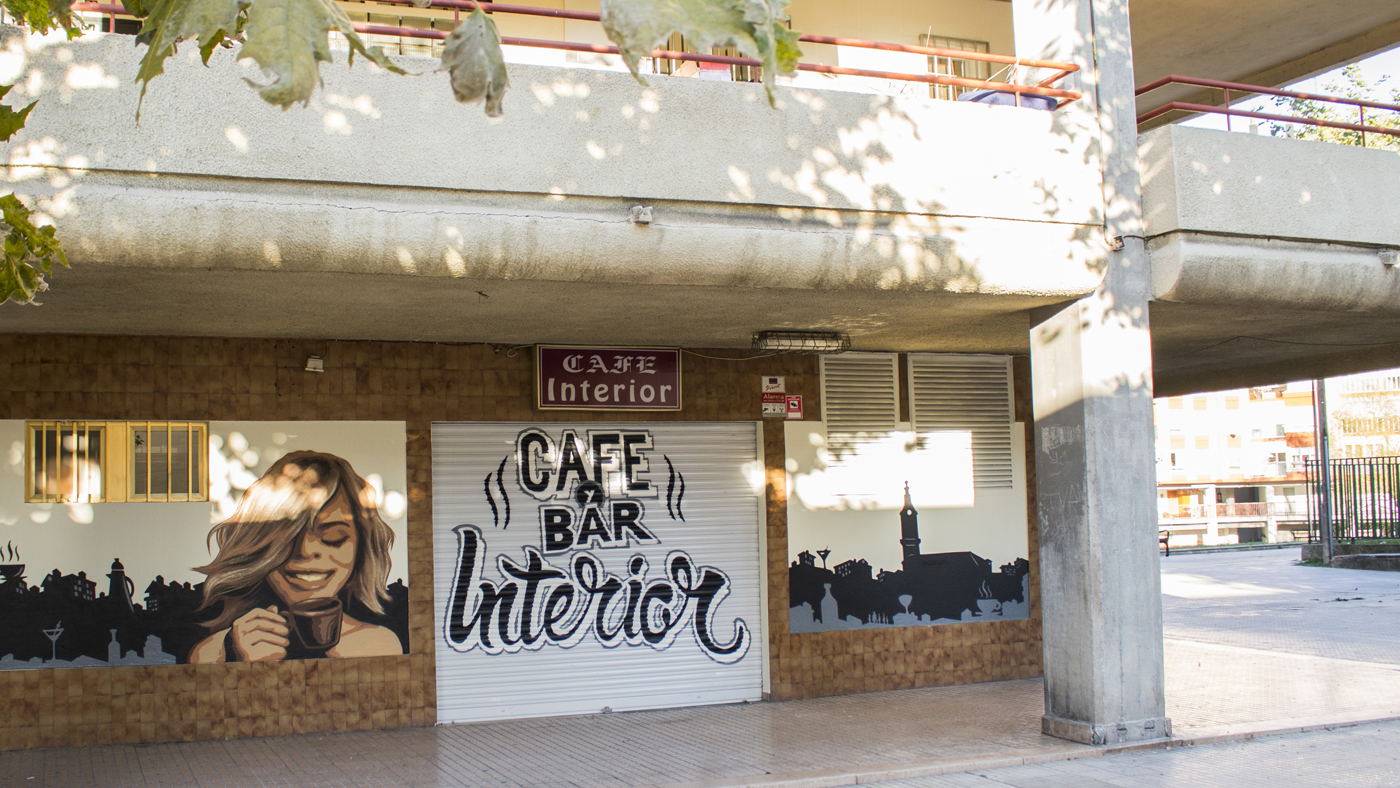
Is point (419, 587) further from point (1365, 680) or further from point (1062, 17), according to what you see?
point (1365, 680)

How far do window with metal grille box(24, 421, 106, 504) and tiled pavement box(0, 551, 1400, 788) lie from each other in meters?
1.91

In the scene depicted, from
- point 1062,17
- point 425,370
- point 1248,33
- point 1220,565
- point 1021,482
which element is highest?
point 1248,33

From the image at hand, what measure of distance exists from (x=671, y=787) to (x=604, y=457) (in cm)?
352

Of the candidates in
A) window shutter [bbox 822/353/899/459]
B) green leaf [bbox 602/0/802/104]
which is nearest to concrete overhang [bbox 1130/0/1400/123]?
window shutter [bbox 822/353/899/459]

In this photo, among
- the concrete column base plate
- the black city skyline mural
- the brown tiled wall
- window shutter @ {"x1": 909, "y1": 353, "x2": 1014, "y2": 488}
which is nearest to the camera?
the concrete column base plate

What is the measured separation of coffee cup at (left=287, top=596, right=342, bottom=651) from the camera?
8750 mm

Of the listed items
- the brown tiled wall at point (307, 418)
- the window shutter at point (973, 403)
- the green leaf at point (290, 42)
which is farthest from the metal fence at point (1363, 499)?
the green leaf at point (290, 42)

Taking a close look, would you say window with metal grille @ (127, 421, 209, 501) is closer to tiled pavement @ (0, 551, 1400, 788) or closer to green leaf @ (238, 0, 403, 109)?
tiled pavement @ (0, 551, 1400, 788)

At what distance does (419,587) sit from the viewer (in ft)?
30.1

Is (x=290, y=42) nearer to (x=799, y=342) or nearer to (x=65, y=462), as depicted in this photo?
A: (x=799, y=342)

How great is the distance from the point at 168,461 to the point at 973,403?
24.8ft

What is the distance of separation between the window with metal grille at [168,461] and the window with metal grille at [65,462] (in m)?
0.24

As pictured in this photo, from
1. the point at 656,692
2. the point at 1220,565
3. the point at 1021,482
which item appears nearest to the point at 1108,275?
the point at 1021,482

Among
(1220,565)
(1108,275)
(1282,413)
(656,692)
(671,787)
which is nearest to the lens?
(671,787)
